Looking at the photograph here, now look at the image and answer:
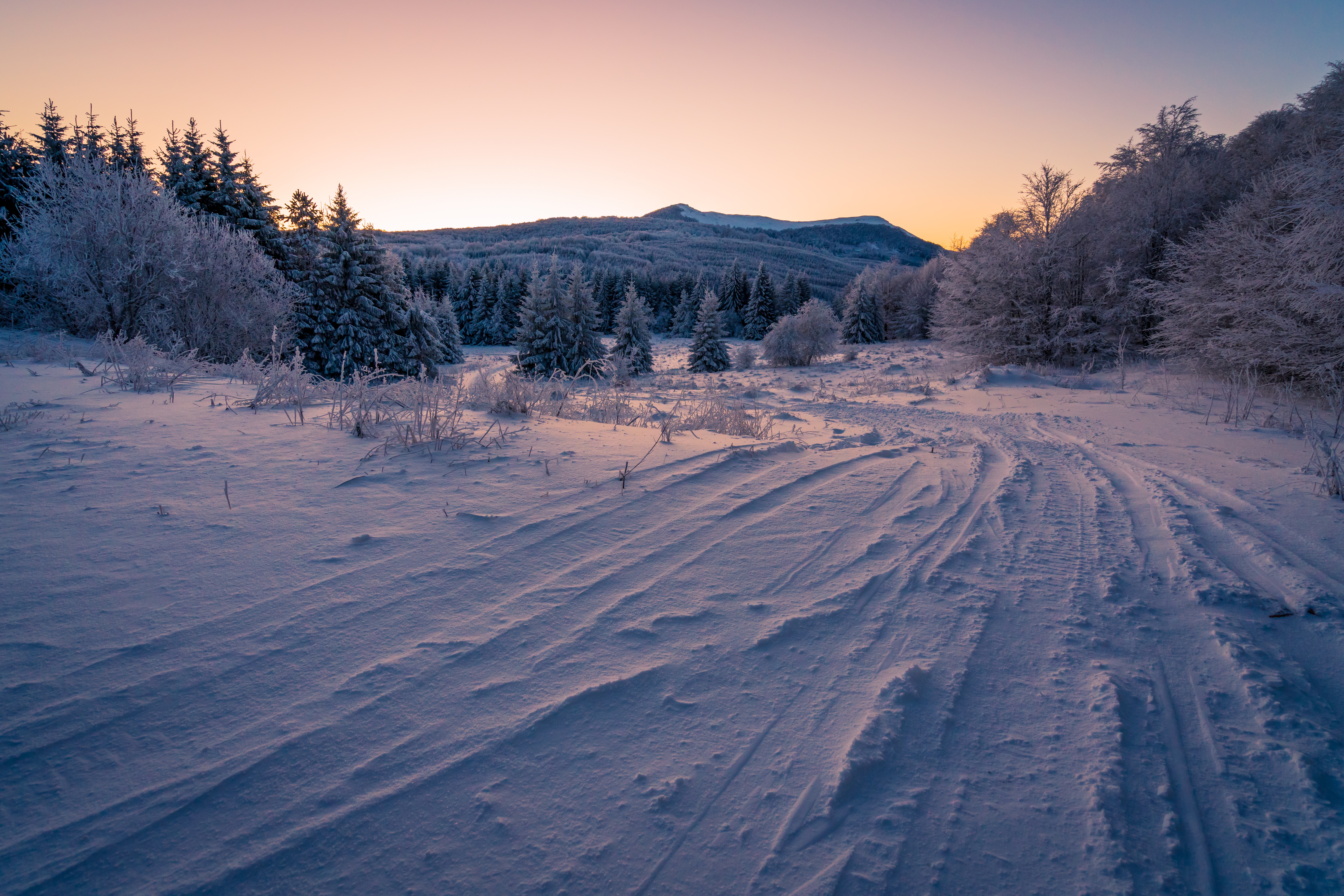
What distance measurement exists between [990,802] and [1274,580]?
256 centimetres

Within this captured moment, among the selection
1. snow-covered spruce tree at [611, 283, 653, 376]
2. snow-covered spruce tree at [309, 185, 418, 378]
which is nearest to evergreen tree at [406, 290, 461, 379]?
snow-covered spruce tree at [309, 185, 418, 378]

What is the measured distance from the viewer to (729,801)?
1.41 metres

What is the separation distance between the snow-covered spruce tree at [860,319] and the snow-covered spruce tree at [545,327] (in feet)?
72.7

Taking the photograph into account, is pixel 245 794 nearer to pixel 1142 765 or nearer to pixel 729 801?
pixel 729 801

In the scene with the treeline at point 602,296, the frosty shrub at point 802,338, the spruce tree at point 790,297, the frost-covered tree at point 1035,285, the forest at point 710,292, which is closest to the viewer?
the forest at point 710,292

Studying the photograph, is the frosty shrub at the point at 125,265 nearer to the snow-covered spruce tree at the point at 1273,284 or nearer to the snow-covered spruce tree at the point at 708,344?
the snow-covered spruce tree at the point at 708,344

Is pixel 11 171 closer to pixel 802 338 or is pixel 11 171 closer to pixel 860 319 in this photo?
pixel 802 338

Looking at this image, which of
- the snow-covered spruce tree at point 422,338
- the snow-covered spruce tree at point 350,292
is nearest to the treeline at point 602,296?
the snow-covered spruce tree at point 422,338

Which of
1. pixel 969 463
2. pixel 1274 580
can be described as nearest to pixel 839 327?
pixel 969 463

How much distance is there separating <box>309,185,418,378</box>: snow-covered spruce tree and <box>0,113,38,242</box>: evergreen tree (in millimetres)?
10365

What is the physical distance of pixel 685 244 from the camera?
14088 centimetres

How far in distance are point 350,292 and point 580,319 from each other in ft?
35.9

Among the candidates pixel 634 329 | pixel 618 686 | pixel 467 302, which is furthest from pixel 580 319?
pixel 618 686

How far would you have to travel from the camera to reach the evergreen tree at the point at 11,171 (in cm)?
2142
